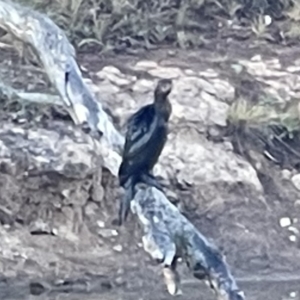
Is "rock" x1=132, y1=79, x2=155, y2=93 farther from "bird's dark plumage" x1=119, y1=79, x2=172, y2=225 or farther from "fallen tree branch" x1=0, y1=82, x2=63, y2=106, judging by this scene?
"bird's dark plumage" x1=119, y1=79, x2=172, y2=225

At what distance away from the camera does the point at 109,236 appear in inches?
213

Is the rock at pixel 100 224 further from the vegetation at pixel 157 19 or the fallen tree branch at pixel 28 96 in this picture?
the vegetation at pixel 157 19

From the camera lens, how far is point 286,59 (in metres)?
6.38

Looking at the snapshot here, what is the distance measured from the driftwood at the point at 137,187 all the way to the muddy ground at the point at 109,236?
0.41m

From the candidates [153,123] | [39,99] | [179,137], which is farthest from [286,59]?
[153,123]

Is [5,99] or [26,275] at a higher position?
[5,99]

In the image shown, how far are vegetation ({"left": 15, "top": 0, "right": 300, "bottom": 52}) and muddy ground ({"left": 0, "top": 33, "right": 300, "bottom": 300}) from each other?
0.59 metres

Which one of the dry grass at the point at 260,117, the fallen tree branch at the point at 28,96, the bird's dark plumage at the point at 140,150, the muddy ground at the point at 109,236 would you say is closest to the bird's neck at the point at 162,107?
the bird's dark plumage at the point at 140,150

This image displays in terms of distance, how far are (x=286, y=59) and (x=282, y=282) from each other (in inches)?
62.7

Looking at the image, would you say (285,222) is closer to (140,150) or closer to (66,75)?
(66,75)

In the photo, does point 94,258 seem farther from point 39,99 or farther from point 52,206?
point 39,99

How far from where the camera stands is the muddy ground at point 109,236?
5.10m

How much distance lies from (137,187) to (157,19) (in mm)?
2588

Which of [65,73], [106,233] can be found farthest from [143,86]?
[65,73]
